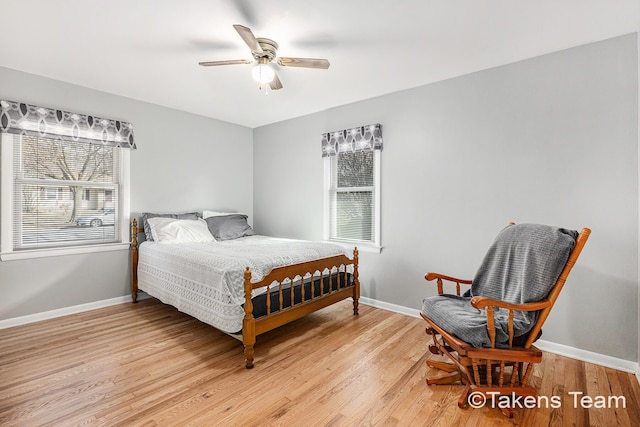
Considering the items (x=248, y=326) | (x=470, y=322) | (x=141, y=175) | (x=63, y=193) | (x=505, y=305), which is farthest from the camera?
(x=141, y=175)

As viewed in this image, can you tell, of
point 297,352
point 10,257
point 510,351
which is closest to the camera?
point 510,351

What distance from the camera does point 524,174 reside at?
107 inches

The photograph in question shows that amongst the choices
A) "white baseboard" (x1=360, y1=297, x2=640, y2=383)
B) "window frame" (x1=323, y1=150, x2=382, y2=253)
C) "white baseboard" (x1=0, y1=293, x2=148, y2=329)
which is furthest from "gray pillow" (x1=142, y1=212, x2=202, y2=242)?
"white baseboard" (x1=360, y1=297, x2=640, y2=383)

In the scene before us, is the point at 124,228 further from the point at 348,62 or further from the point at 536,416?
the point at 536,416

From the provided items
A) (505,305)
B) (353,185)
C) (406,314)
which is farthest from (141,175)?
(505,305)

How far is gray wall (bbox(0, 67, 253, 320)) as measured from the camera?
3113 millimetres

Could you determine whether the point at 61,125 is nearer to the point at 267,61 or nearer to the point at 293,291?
the point at 267,61

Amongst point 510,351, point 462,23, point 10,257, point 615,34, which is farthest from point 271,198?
point 615,34

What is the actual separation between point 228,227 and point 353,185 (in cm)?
177

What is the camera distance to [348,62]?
282cm

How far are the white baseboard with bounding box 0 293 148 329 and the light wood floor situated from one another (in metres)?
0.11

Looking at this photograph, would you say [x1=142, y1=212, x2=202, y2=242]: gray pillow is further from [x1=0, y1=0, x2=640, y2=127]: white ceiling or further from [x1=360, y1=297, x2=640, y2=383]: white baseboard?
[x1=360, y1=297, x2=640, y2=383]: white baseboard

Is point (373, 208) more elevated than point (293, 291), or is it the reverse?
point (373, 208)

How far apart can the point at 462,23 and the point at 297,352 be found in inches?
111
